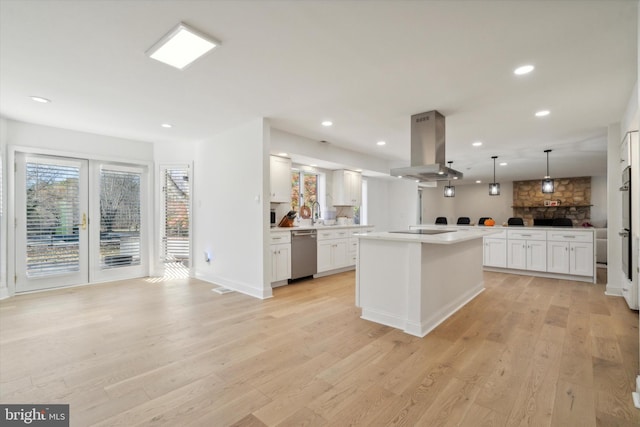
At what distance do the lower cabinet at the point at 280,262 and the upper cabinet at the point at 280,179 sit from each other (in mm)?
828

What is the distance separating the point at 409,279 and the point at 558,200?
32.8ft

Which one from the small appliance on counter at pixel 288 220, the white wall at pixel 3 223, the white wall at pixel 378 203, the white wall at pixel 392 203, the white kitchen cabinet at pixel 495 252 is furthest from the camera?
the white wall at pixel 392 203

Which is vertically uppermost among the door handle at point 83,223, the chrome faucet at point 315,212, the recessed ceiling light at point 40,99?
the recessed ceiling light at point 40,99

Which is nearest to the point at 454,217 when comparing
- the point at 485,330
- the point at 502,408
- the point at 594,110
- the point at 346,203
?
the point at 346,203

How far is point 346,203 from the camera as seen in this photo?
654 cm

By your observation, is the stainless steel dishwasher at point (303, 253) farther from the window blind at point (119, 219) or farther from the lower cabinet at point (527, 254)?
the lower cabinet at point (527, 254)

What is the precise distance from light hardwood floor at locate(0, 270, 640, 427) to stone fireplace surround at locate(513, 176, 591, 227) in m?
7.55

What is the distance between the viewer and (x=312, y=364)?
7.50ft

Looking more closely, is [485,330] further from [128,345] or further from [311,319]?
[128,345]

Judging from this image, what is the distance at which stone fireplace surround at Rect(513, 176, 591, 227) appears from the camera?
9.59 metres

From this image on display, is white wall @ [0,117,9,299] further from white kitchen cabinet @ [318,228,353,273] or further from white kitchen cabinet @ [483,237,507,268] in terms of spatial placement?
white kitchen cabinet @ [483,237,507,268]

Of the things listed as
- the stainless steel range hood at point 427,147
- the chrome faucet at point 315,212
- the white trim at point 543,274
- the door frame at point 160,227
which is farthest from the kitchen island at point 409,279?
the door frame at point 160,227

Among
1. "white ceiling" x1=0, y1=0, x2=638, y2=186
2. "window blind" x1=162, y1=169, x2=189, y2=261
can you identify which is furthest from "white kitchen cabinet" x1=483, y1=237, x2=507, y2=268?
"window blind" x1=162, y1=169, x2=189, y2=261

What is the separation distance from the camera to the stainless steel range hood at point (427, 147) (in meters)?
3.73
